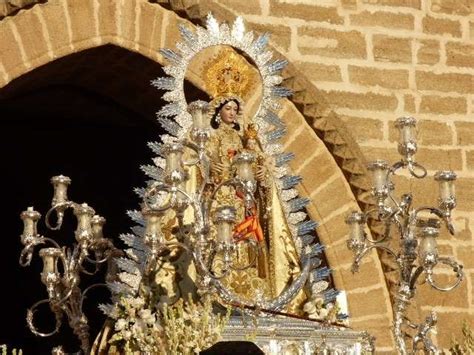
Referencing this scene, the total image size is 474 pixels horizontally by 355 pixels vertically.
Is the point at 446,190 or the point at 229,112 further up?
the point at 229,112

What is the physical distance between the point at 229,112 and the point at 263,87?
284 millimetres

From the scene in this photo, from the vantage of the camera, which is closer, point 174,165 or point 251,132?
point 174,165

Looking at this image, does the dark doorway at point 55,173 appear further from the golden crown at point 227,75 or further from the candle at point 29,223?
the candle at point 29,223

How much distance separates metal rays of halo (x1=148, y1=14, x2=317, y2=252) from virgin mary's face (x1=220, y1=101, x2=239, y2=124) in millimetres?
159

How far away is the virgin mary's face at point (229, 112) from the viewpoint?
8.63 meters

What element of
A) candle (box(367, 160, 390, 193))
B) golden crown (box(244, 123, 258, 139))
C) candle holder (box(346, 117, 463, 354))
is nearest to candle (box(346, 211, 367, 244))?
candle holder (box(346, 117, 463, 354))

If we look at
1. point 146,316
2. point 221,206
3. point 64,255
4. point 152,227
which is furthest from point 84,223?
point 221,206

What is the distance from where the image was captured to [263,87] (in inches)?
347

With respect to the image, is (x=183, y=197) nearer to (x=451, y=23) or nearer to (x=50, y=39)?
(x=50, y=39)

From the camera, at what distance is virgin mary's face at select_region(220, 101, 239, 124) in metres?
8.63

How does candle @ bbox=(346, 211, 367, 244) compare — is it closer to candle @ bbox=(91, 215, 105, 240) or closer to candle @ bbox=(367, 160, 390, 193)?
candle @ bbox=(367, 160, 390, 193)

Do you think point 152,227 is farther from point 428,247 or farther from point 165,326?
point 428,247

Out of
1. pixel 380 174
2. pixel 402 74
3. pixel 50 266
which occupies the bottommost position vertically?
pixel 50 266

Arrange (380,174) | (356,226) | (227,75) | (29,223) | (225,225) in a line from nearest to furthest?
(225,225) < (29,223) < (380,174) < (356,226) < (227,75)
